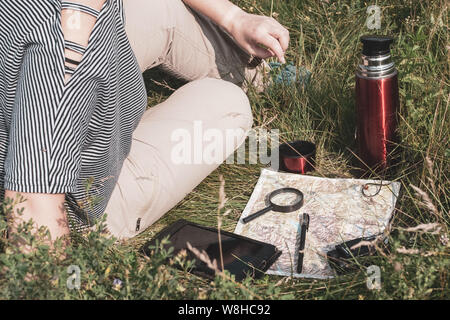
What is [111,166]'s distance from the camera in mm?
2088

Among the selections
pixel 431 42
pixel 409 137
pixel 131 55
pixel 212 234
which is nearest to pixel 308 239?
pixel 212 234

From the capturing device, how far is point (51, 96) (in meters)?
1.67

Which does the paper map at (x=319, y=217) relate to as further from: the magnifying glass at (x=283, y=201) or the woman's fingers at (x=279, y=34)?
the woman's fingers at (x=279, y=34)

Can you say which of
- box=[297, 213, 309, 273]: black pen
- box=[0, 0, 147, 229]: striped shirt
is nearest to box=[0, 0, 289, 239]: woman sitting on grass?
box=[0, 0, 147, 229]: striped shirt

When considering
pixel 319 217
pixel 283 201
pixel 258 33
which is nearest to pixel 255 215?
pixel 283 201

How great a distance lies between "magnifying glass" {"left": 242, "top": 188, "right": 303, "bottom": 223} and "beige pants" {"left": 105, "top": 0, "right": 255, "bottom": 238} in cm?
30

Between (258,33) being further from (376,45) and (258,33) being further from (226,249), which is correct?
(226,249)

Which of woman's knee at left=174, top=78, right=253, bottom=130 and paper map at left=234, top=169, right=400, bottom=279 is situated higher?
woman's knee at left=174, top=78, right=253, bottom=130

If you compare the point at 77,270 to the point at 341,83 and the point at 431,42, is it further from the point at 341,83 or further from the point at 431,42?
the point at 431,42

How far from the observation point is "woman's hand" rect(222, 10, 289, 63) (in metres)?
2.54

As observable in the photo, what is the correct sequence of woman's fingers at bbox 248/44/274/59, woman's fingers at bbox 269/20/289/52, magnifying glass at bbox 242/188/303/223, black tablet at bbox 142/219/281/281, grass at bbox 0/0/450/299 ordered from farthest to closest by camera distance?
woman's fingers at bbox 248/44/274/59, woman's fingers at bbox 269/20/289/52, magnifying glass at bbox 242/188/303/223, black tablet at bbox 142/219/281/281, grass at bbox 0/0/450/299

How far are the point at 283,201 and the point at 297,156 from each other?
0.24 m

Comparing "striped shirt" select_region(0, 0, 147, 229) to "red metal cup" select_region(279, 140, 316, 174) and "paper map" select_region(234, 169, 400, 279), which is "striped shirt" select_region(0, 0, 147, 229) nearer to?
"paper map" select_region(234, 169, 400, 279)

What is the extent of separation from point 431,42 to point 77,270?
6.94ft
